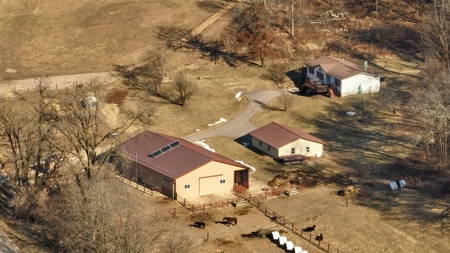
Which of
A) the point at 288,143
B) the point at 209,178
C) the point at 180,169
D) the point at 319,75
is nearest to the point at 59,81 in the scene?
the point at 180,169

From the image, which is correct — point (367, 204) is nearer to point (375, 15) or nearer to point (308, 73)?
point (308, 73)

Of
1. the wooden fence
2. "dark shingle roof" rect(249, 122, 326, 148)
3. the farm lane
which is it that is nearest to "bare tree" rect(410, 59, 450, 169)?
"dark shingle roof" rect(249, 122, 326, 148)

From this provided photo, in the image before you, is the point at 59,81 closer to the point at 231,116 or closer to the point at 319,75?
the point at 231,116

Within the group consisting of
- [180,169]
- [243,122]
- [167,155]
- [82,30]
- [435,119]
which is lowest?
[243,122]

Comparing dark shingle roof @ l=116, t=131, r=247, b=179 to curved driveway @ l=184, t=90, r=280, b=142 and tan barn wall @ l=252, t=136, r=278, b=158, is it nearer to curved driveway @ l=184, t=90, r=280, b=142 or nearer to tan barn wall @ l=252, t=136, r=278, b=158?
tan barn wall @ l=252, t=136, r=278, b=158

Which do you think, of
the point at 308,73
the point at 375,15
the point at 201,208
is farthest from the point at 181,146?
the point at 375,15

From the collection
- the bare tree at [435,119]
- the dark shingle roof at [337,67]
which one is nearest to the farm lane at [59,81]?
the dark shingle roof at [337,67]

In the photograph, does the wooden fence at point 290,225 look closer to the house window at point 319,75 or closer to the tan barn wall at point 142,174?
the tan barn wall at point 142,174
